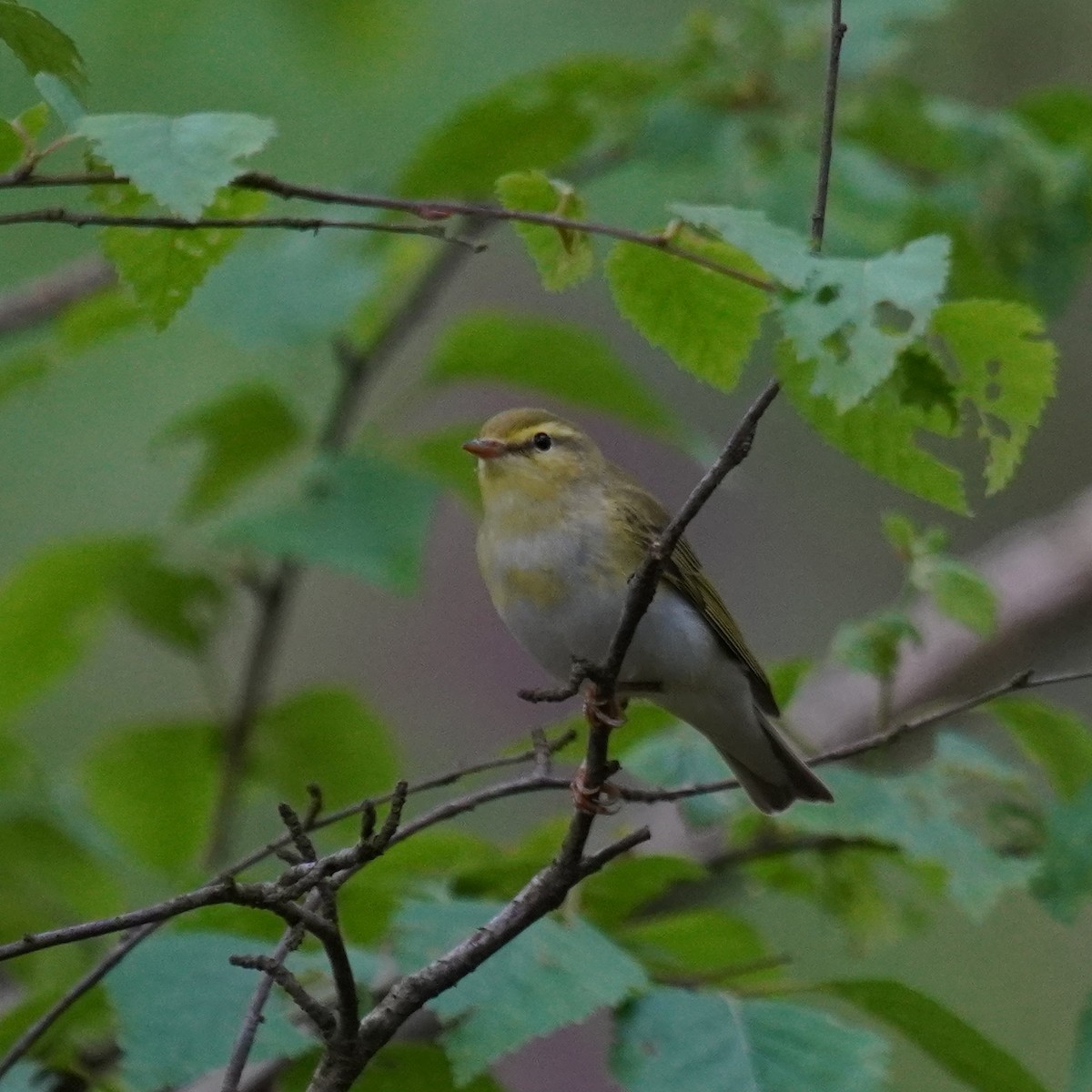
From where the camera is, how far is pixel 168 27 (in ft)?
12.9

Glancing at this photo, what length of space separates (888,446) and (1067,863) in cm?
109

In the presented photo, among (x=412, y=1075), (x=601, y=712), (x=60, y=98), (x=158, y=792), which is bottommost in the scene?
(x=412, y=1075)

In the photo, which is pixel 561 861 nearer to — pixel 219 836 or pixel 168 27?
pixel 219 836

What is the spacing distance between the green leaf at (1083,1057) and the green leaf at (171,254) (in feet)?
5.18

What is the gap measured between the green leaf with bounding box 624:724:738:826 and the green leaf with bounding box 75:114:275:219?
4.41ft

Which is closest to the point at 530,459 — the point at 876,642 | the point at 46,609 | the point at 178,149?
the point at 876,642

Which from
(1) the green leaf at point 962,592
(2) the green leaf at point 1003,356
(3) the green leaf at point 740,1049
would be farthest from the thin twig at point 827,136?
(3) the green leaf at point 740,1049

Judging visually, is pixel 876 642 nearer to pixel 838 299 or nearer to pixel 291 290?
pixel 838 299

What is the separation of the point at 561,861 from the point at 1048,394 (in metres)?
0.68

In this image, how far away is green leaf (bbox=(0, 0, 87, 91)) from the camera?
5.06ft

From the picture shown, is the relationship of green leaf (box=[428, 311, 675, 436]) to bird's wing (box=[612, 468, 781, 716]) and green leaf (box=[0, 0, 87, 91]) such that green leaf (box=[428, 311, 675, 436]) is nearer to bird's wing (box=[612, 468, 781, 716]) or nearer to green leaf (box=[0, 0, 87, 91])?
bird's wing (box=[612, 468, 781, 716])

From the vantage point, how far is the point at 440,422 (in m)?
8.76

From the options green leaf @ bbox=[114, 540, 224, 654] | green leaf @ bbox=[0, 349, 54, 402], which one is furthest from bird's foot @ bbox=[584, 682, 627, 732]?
green leaf @ bbox=[114, 540, 224, 654]

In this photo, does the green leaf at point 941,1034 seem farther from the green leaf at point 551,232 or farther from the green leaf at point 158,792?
the green leaf at point 158,792
